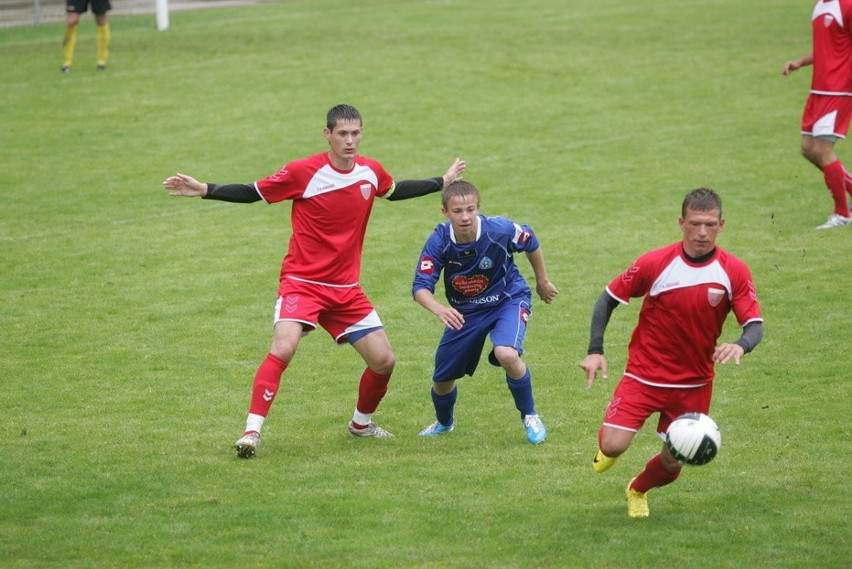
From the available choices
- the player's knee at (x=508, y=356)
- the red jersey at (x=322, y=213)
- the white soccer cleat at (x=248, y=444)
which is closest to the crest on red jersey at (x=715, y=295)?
the player's knee at (x=508, y=356)

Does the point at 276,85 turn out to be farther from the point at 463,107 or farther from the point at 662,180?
the point at 662,180

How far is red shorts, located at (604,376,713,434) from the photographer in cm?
785

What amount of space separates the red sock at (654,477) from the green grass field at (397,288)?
0.85 ft

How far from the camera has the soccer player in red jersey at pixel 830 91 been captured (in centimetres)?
1545

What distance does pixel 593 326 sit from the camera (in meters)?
7.81

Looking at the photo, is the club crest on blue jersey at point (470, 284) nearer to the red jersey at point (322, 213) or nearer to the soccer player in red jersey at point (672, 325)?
the red jersey at point (322, 213)

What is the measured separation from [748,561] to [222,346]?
6.86 metres

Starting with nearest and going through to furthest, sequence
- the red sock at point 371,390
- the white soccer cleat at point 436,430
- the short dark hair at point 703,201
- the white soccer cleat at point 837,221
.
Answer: the short dark hair at point 703,201, the red sock at point 371,390, the white soccer cleat at point 436,430, the white soccer cleat at point 837,221

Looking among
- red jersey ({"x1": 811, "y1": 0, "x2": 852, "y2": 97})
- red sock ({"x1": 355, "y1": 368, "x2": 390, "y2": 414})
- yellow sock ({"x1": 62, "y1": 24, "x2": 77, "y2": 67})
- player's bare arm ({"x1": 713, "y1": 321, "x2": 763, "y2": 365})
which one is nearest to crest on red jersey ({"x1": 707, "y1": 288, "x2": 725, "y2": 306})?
player's bare arm ({"x1": 713, "y1": 321, "x2": 763, "y2": 365})

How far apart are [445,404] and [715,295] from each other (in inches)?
115

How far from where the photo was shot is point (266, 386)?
30.9 feet

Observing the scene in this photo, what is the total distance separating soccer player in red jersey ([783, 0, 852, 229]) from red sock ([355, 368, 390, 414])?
7979mm

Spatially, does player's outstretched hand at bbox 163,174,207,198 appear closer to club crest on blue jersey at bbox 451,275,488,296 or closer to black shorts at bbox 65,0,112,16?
club crest on blue jersey at bbox 451,275,488,296

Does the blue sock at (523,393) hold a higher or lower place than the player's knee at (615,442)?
lower
